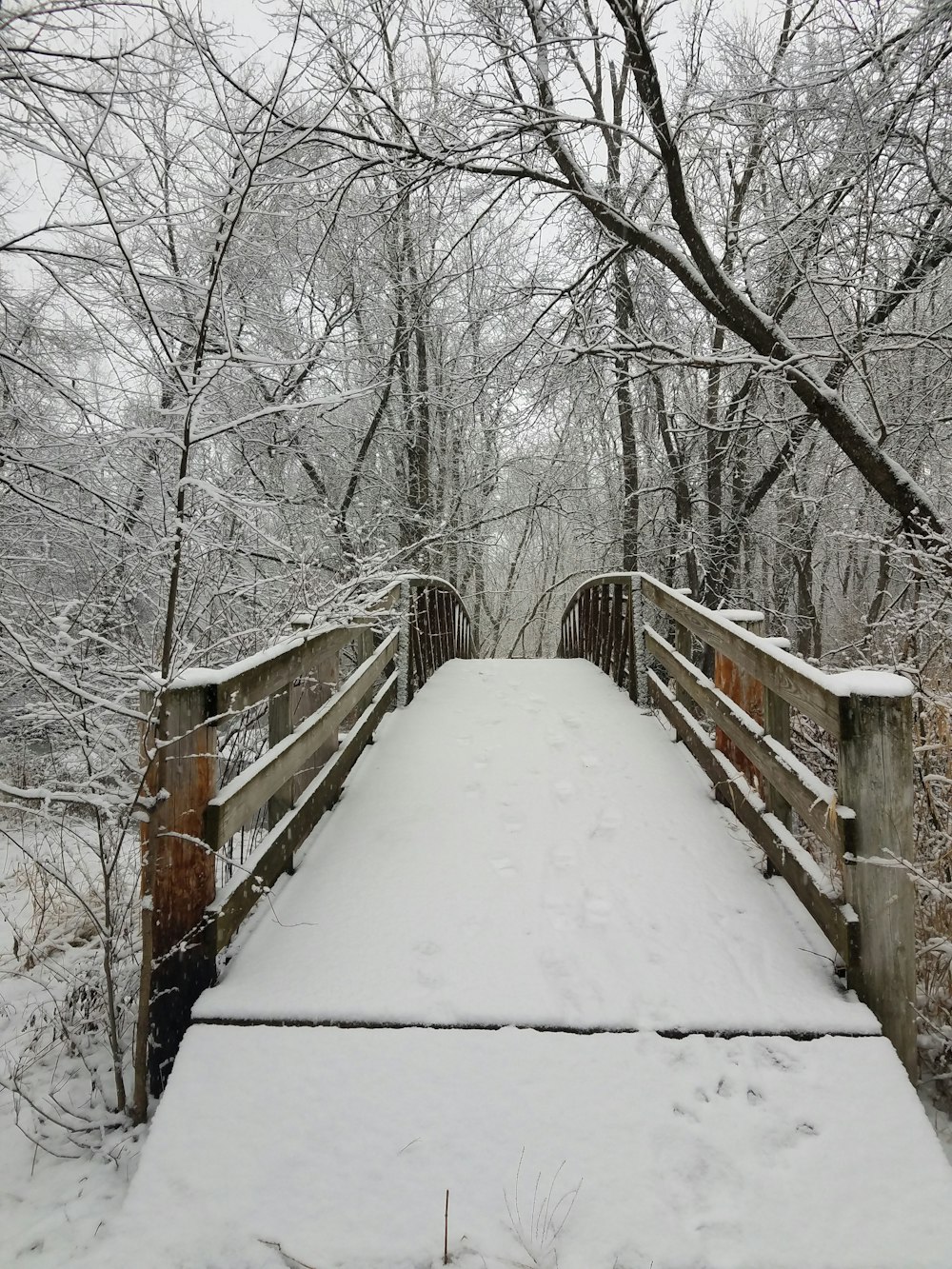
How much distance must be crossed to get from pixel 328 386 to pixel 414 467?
2772mm

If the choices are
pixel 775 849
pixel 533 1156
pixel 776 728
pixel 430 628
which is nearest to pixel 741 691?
pixel 776 728

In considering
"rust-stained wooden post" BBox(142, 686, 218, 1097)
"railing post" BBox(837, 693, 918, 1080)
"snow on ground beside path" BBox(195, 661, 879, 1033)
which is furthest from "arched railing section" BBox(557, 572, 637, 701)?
"rust-stained wooden post" BBox(142, 686, 218, 1097)

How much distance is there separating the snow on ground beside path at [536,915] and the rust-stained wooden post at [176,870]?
13 centimetres

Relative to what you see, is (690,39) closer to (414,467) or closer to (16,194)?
(16,194)

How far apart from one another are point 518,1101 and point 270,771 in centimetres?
151

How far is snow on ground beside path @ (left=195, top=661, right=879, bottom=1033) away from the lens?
238cm

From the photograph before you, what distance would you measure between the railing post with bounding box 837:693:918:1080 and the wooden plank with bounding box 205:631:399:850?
6.85 feet

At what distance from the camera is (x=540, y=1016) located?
2.33 m

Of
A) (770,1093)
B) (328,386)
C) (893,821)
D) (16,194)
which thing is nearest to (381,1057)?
(770,1093)

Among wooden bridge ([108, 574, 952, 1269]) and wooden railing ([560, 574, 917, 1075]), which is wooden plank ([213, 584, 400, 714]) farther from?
wooden railing ([560, 574, 917, 1075])

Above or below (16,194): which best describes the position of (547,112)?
above

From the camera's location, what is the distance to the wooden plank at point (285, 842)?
2.56 metres

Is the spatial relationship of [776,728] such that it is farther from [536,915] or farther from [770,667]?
[536,915]

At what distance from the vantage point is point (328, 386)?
1116 cm
